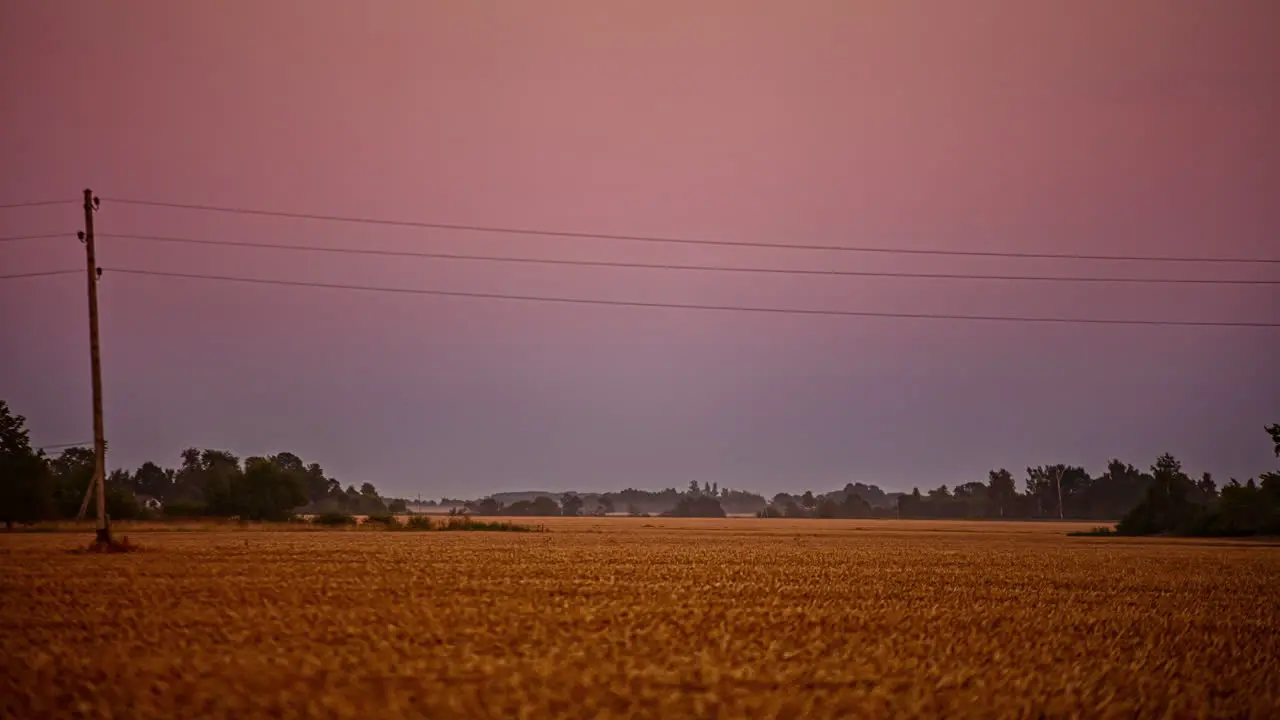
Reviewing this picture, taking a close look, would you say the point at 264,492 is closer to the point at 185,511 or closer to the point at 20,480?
the point at 185,511

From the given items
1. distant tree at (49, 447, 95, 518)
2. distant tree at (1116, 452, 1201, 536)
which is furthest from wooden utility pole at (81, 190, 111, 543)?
distant tree at (1116, 452, 1201, 536)

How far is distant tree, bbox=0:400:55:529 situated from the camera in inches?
2189

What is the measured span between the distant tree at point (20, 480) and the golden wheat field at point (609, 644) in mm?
38753

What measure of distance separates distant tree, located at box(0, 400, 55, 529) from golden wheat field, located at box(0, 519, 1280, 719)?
38753mm

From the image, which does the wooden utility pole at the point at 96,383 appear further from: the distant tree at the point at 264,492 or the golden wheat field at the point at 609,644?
the distant tree at the point at 264,492

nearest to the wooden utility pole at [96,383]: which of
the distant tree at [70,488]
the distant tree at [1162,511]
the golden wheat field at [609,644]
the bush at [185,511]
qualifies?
the golden wheat field at [609,644]

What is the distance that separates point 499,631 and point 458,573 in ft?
30.2

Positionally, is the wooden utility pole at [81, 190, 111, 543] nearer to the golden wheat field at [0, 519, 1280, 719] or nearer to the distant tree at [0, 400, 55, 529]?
the golden wheat field at [0, 519, 1280, 719]

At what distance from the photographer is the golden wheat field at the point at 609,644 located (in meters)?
9.09

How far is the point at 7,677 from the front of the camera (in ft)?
32.0

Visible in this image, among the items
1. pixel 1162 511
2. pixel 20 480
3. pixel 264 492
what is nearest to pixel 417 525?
pixel 20 480

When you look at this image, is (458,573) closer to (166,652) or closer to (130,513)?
(166,652)

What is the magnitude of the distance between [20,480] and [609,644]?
55380 mm

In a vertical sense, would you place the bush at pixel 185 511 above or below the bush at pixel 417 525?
above
